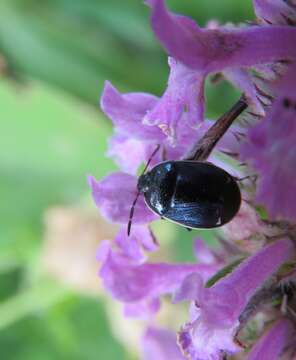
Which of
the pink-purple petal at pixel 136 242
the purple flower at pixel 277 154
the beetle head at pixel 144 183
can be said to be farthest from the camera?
the pink-purple petal at pixel 136 242

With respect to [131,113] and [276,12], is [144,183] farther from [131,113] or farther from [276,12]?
[276,12]

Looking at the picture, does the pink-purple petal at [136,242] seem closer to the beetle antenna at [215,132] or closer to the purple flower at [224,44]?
the beetle antenna at [215,132]

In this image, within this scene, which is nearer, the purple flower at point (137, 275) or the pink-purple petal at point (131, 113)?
the pink-purple petal at point (131, 113)

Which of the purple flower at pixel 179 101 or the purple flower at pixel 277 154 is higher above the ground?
the purple flower at pixel 277 154

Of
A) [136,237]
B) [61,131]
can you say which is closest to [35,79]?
[61,131]

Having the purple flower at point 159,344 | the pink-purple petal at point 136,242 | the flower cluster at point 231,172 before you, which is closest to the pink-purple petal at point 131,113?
the flower cluster at point 231,172
